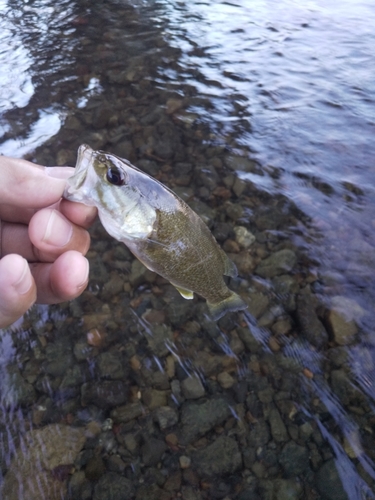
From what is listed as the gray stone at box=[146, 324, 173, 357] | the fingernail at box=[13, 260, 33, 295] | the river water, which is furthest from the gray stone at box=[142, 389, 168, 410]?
the fingernail at box=[13, 260, 33, 295]

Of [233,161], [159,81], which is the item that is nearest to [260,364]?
[233,161]

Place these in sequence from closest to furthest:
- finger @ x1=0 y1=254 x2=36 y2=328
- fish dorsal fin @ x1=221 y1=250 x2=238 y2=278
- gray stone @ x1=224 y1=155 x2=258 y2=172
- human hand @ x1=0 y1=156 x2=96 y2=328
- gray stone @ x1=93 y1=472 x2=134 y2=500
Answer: finger @ x1=0 y1=254 x2=36 y2=328 < human hand @ x1=0 y1=156 x2=96 y2=328 < fish dorsal fin @ x1=221 y1=250 x2=238 y2=278 < gray stone @ x1=93 y1=472 x2=134 y2=500 < gray stone @ x1=224 y1=155 x2=258 y2=172

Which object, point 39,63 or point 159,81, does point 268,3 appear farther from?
point 39,63

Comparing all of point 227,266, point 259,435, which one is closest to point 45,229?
point 227,266

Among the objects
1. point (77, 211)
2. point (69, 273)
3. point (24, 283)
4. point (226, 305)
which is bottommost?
point (226, 305)

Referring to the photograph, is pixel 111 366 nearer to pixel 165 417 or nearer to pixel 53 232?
pixel 165 417

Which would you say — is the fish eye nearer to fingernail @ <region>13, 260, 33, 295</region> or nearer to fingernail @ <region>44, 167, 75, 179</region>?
fingernail @ <region>44, 167, 75, 179</region>
